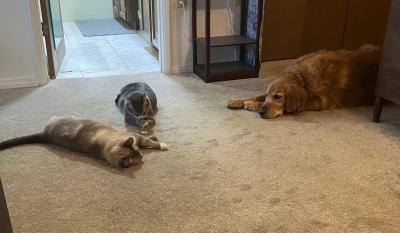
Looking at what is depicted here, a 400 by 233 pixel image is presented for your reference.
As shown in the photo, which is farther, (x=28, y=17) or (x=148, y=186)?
(x=28, y=17)

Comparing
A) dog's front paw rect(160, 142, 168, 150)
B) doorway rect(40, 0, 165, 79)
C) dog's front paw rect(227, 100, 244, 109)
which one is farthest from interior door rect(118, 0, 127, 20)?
dog's front paw rect(160, 142, 168, 150)

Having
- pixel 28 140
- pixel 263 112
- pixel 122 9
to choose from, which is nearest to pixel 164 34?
pixel 263 112

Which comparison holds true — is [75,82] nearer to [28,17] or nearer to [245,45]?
[28,17]

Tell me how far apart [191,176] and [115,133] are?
0.46 m

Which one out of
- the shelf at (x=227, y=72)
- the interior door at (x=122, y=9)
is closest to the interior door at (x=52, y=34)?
the shelf at (x=227, y=72)

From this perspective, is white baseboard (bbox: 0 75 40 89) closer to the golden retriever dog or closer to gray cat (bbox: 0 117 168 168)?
gray cat (bbox: 0 117 168 168)

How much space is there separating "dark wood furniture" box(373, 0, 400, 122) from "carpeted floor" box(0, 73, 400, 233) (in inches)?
9.6

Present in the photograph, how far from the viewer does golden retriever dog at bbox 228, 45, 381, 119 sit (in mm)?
2768

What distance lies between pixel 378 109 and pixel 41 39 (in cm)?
251

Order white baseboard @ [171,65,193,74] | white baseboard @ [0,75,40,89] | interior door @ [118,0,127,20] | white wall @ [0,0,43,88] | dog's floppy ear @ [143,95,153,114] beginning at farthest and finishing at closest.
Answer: interior door @ [118,0,127,20]
white baseboard @ [171,65,193,74]
white baseboard @ [0,75,40,89]
white wall @ [0,0,43,88]
dog's floppy ear @ [143,95,153,114]

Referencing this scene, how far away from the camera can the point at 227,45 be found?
3361 millimetres

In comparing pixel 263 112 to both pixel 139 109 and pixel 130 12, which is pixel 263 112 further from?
pixel 130 12

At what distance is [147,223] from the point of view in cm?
172

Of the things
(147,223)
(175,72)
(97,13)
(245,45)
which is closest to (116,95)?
(175,72)
